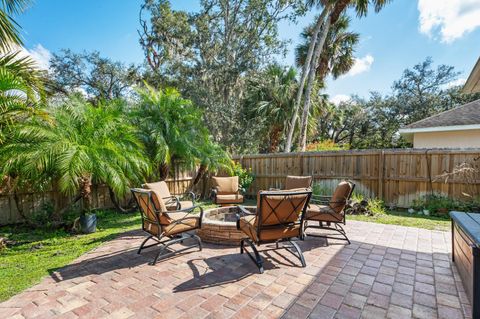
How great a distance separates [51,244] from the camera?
4.43 metres

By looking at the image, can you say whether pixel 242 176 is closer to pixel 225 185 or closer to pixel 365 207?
pixel 225 185

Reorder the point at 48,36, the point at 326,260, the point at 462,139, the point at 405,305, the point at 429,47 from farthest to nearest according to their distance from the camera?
the point at 429,47 < the point at 48,36 < the point at 462,139 < the point at 326,260 < the point at 405,305

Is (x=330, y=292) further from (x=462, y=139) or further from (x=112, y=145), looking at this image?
(x=462, y=139)

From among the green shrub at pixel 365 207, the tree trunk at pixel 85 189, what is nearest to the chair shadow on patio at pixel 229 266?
the green shrub at pixel 365 207

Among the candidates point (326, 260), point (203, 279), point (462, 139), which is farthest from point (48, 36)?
point (462, 139)

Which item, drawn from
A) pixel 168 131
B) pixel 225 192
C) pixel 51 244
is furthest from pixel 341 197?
pixel 51 244

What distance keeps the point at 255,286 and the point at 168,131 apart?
16.4ft

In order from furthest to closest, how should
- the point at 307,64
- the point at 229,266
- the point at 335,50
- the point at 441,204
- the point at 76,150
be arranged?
the point at 335,50 → the point at 307,64 → the point at 441,204 → the point at 76,150 → the point at 229,266

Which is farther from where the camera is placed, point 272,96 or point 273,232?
point 272,96

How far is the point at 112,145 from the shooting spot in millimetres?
4914

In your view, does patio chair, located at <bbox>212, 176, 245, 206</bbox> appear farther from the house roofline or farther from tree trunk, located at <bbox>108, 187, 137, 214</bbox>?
the house roofline

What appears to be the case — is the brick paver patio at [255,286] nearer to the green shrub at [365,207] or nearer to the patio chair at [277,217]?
the patio chair at [277,217]

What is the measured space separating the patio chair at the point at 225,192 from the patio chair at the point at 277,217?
130 inches

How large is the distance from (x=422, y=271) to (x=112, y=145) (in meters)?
5.47
